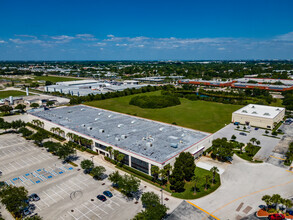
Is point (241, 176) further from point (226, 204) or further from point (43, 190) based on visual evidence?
point (43, 190)

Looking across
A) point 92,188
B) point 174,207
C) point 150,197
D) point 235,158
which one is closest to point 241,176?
point 235,158

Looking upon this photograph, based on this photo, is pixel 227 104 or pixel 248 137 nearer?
pixel 248 137

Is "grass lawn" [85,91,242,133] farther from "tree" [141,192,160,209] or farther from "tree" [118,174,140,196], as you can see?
"tree" [141,192,160,209]

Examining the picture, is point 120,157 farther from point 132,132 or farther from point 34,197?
point 34,197

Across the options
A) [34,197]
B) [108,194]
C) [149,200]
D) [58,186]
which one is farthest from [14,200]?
[149,200]

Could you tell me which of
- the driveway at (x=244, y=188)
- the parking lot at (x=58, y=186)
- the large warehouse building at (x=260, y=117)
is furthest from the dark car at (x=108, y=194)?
the large warehouse building at (x=260, y=117)

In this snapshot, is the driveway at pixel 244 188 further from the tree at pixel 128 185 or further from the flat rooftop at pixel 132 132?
the flat rooftop at pixel 132 132
